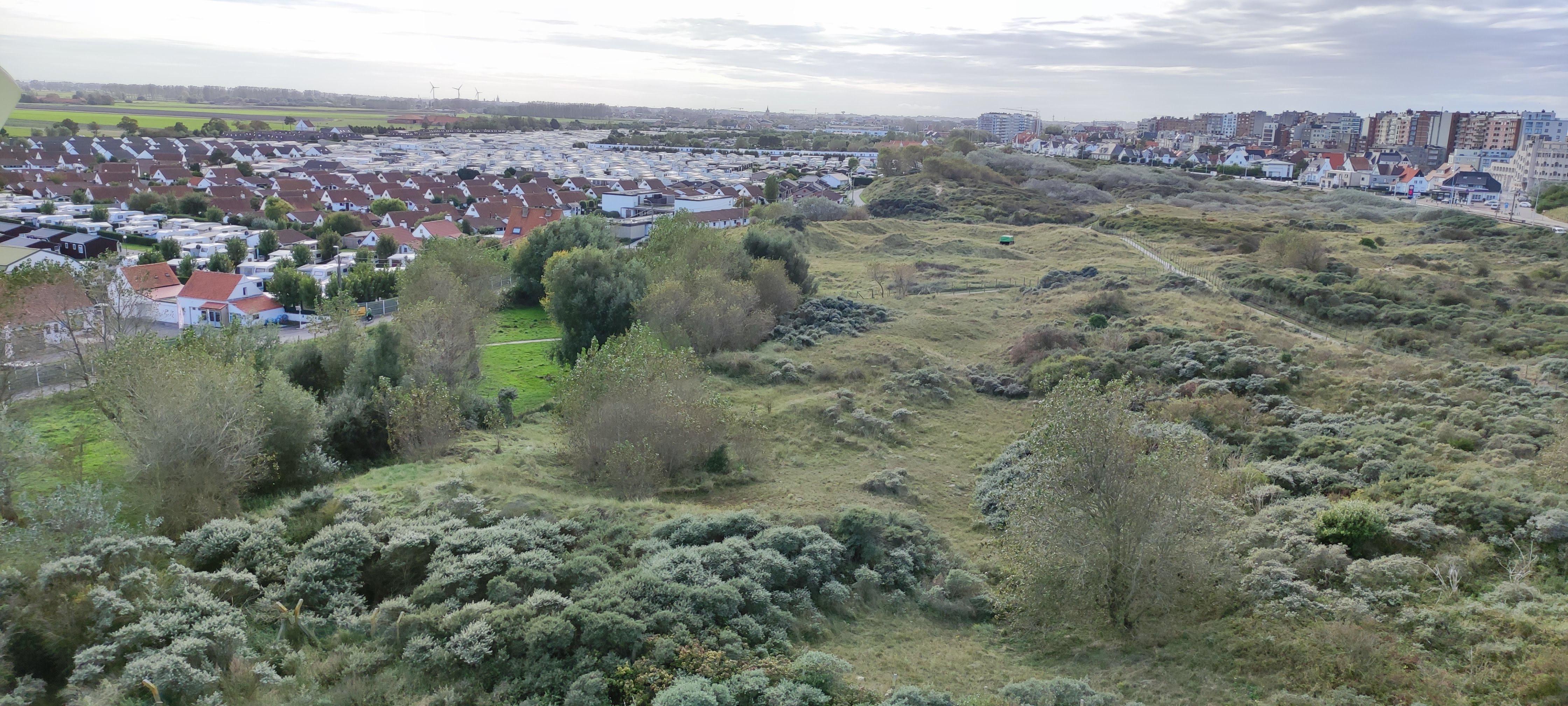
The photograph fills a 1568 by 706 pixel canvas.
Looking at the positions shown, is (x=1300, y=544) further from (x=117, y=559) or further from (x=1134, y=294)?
(x=1134, y=294)

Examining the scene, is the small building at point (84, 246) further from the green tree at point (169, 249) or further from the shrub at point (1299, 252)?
the shrub at point (1299, 252)

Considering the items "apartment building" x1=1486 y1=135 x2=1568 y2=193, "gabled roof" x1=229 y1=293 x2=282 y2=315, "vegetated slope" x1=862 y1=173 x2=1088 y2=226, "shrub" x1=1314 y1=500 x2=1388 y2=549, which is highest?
"apartment building" x1=1486 y1=135 x2=1568 y2=193

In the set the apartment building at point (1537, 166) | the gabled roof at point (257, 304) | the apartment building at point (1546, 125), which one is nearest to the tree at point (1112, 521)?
the gabled roof at point (257, 304)

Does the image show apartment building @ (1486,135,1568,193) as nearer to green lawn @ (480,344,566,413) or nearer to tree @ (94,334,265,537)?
green lawn @ (480,344,566,413)

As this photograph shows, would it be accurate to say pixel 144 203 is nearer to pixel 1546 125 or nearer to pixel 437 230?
pixel 437 230

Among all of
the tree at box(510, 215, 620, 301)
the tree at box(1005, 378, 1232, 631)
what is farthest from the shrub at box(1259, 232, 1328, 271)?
the tree at box(1005, 378, 1232, 631)

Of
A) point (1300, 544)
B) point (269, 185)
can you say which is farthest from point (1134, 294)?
point (269, 185)
